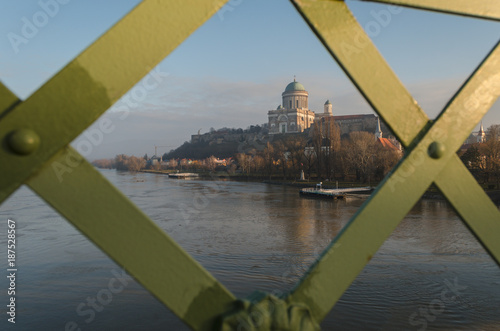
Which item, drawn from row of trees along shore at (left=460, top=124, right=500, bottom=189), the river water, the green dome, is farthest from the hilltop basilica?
the river water

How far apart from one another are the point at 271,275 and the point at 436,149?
10.7 m

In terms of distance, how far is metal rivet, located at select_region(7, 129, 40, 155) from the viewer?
0.61 meters

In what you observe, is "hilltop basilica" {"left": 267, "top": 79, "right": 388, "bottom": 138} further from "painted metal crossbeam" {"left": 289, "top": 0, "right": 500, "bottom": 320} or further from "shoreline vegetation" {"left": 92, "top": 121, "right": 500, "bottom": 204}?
"painted metal crossbeam" {"left": 289, "top": 0, "right": 500, "bottom": 320}

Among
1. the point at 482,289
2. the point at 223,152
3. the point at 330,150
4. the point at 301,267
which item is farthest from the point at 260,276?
the point at 223,152

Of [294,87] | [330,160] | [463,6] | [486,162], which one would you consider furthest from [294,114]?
[463,6]

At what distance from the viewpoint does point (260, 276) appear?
10844 mm

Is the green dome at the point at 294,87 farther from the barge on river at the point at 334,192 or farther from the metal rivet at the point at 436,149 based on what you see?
the metal rivet at the point at 436,149

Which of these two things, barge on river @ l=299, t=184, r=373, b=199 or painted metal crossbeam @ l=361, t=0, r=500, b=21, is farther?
barge on river @ l=299, t=184, r=373, b=199

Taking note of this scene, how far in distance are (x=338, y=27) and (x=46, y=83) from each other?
621mm

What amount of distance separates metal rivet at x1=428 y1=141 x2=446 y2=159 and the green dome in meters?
108

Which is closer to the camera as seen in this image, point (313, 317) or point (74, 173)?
point (74, 173)

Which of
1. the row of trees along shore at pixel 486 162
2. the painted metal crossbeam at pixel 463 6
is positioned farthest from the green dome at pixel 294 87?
the painted metal crossbeam at pixel 463 6

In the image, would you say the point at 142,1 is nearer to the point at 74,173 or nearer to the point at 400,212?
the point at 74,173

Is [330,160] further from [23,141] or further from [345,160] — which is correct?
[23,141]
